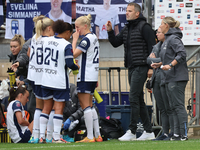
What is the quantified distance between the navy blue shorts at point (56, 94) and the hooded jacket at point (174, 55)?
1.44m

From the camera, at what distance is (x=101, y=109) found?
9445mm

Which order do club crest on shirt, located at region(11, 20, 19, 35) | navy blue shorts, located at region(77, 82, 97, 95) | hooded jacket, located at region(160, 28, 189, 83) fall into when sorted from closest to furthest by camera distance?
hooded jacket, located at region(160, 28, 189, 83) < navy blue shorts, located at region(77, 82, 97, 95) < club crest on shirt, located at region(11, 20, 19, 35)

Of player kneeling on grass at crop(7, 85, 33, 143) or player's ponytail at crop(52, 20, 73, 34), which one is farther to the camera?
player kneeling on grass at crop(7, 85, 33, 143)

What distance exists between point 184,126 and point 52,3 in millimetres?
7804

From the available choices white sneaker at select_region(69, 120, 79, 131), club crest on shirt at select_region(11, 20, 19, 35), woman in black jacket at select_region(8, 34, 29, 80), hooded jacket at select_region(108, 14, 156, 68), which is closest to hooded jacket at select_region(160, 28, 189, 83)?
hooded jacket at select_region(108, 14, 156, 68)

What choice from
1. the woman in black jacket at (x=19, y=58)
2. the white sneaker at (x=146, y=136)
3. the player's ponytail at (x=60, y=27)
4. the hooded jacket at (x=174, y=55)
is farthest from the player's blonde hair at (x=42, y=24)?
the white sneaker at (x=146, y=136)

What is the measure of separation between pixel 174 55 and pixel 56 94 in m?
1.79

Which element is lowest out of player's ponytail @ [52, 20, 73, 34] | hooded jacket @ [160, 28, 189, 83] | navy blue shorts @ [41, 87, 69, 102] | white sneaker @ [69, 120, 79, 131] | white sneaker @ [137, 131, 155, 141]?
white sneaker @ [137, 131, 155, 141]

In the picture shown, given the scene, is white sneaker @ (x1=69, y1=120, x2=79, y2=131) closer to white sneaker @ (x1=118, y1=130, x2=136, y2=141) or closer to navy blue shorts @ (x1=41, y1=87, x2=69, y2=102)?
white sneaker @ (x1=118, y1=130, x2=136, y2=141)

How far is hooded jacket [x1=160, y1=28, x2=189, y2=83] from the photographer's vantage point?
5.82m

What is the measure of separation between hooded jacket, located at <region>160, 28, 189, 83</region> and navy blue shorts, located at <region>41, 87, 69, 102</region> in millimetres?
1445

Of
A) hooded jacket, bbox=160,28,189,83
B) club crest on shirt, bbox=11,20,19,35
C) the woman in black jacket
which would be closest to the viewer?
hooded jacket, bbox=160,28,189,83

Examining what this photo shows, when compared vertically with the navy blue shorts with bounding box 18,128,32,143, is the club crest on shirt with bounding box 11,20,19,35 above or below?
above

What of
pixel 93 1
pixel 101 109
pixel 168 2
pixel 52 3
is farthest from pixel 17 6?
pixel 168 2
